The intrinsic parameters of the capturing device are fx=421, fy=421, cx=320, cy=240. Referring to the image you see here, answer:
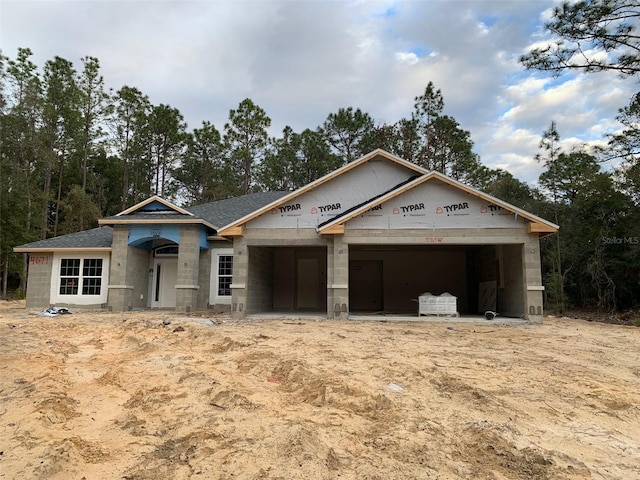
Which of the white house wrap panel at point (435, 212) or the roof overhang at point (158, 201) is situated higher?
the roof overhang at point (158, 201)

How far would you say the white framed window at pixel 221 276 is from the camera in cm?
1781

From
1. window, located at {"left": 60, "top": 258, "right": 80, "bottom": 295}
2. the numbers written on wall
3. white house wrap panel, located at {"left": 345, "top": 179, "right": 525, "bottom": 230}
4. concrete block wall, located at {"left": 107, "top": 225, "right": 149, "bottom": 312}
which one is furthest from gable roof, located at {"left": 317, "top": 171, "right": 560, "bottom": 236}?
the numbers written on wall

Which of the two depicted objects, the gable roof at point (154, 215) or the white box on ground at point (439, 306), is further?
the gable roof at point (154, 215)

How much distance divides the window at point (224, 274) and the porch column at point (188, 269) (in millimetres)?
1047

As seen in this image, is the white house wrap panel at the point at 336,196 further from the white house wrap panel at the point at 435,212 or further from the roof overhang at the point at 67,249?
the roof overhang at the point at 67,249

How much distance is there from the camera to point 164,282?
19.4m

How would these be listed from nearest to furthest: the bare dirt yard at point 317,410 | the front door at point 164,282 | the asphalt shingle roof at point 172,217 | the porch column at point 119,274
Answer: the bare dirt yard at point 317,410 < the porch column at point 119,274 < the asphalt shingle roof at point 172,217 < the front door at point 164,282

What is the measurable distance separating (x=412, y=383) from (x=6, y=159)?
3348cm

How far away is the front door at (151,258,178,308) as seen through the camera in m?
19.2

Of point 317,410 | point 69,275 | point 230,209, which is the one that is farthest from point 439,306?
point 69,275

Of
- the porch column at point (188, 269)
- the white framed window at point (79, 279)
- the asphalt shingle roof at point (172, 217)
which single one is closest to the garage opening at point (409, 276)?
the asphalt shingle roof at point (172, 217)

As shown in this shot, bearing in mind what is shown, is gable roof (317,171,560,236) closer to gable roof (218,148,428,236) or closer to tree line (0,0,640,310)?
gable roof (218,148,428,236)

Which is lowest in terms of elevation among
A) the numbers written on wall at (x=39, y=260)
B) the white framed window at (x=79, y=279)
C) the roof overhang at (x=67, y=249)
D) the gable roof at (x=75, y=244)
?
the white framed window at (x=79, y=279)

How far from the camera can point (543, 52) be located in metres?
16.2
